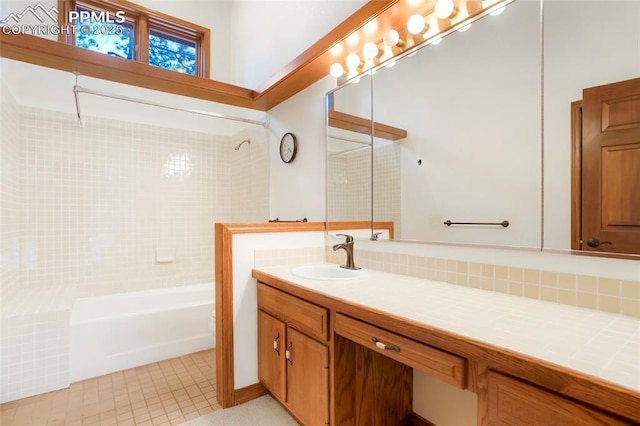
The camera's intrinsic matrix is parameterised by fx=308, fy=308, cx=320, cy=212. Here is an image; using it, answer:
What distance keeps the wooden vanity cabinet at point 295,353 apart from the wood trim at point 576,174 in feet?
3.26

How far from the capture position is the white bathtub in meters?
2.17

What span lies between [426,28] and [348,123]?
28.1 inches

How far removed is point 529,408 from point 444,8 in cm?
159

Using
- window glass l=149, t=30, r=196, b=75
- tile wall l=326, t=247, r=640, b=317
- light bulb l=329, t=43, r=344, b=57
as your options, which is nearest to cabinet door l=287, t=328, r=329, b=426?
tile wall l=326, t=247, r=640, b=317

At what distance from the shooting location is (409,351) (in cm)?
99

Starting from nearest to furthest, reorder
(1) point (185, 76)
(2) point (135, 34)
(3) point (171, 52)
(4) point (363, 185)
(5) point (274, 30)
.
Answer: (4) point (363, 185) → (1) point (185, 76) → (5) point (274, 30) → (2) point (135, 34) → (3) point (171, 52)

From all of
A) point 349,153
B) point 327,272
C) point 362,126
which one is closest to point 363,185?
point 349,153

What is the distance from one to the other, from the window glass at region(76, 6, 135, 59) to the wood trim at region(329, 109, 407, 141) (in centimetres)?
233

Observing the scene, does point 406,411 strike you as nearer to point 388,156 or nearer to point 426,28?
point 388,156

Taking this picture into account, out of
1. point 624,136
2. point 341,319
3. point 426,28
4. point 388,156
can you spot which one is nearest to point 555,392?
point 341,319

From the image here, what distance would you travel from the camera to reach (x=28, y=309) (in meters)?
2.04

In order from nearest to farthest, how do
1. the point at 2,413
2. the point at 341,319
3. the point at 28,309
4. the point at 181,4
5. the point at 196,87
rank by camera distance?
1. the point at 341,319
2. the point at 2,413
3. the point at 28,309
4. the point at 196,87
5. the point at 181,4

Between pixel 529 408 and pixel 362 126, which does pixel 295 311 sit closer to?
pixel 529 408

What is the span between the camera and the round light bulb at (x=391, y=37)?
1.69 meters
